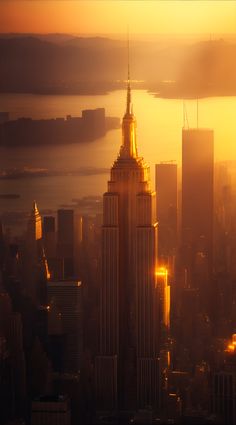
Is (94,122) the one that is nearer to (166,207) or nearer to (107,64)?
(107,64)

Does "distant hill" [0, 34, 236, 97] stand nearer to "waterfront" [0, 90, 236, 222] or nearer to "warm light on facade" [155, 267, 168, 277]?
"waterfront" [0, 90, 236, 222]

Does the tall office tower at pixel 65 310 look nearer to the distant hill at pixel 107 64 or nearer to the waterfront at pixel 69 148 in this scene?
the waterfront at pixel 69 148

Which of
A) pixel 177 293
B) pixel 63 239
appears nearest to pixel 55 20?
pixel 63 239

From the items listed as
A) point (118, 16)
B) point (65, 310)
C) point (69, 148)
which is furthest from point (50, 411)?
point (118, 16)

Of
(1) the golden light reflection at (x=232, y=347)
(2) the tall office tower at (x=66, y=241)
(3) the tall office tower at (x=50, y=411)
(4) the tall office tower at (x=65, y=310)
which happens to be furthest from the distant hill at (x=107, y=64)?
(3) the tall office tower at (x=50, y=411)

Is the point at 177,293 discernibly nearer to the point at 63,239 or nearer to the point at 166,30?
the point at 63,239

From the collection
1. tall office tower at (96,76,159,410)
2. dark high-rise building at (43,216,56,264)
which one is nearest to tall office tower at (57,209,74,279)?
dark high-rise building at (43,216,56,264)
